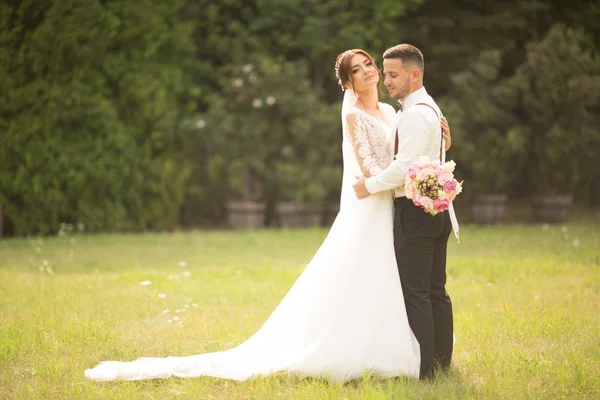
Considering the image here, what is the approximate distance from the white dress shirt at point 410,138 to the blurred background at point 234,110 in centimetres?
892

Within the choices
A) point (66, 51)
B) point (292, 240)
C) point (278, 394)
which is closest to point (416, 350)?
point (278, 394)

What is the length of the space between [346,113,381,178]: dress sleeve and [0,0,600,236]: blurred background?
8.61 meters

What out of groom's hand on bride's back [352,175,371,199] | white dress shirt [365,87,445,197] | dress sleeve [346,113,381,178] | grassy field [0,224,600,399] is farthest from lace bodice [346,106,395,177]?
grassy field [0,224,600,399]

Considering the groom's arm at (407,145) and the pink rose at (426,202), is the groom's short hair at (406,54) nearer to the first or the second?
the groom's arm at (407,145)

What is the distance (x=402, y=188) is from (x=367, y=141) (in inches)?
15.7

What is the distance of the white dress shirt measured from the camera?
4.21 metres

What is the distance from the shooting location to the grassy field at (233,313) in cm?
423

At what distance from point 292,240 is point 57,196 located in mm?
4106

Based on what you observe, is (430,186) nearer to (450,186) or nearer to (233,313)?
(450,186)

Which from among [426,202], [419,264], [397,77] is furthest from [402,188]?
[397,77]

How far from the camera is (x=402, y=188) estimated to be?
4395 millimetres

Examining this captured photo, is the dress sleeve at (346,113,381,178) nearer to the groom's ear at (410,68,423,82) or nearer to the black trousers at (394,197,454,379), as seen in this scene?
the black trousers at (394,197,454,379)

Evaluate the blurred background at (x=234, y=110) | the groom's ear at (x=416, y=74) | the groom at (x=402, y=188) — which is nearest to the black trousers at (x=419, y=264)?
the groom at (x=402, y=188)

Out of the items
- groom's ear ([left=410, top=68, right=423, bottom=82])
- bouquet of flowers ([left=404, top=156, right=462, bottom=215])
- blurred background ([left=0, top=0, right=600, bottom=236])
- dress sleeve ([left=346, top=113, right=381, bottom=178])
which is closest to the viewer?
bouquet of flowers ([left=404, top=156, right=462, bottom=215])
